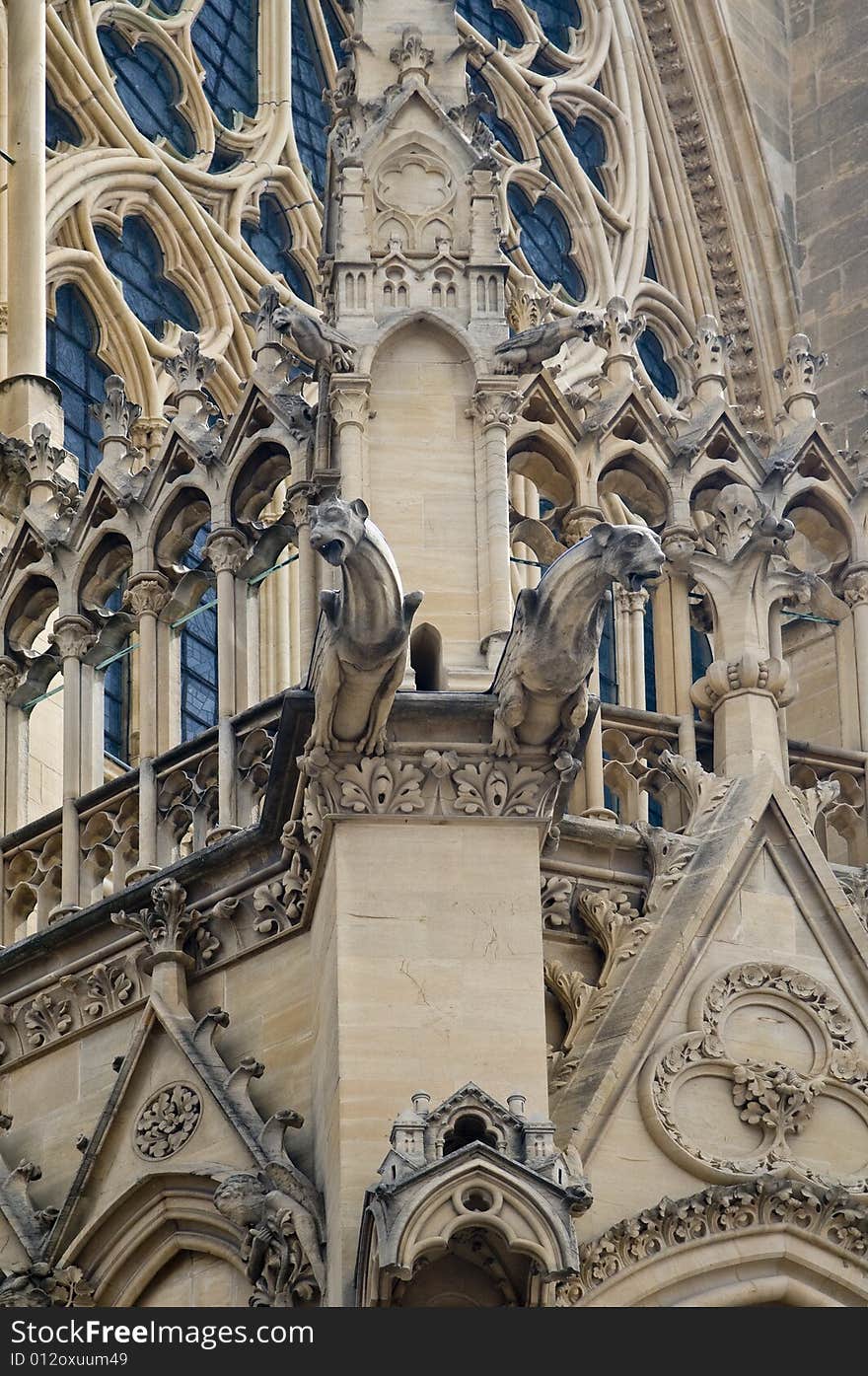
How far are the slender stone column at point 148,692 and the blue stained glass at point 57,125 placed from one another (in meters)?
6.06

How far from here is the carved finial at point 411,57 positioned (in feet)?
53.1

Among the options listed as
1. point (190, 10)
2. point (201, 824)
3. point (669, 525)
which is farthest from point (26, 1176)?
point (190, 10)

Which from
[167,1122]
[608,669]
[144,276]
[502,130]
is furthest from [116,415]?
[502,130]

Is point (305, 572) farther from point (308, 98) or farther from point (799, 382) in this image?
point (308, 98)

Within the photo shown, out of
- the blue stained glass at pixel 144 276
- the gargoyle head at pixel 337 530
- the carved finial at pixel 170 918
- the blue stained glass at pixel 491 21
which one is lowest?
the carved finial at pixel 170 918

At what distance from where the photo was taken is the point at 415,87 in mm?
16125

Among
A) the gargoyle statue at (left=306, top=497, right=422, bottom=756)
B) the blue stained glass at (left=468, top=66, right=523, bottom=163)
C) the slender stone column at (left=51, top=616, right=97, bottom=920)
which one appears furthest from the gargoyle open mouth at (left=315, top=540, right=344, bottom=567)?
the blue stained glass at (left=468, top=66, right=523, bottom=163)

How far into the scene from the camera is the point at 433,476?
1542cm

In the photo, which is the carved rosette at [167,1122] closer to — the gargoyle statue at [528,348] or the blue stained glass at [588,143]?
the gargoyle statue at [528,348]

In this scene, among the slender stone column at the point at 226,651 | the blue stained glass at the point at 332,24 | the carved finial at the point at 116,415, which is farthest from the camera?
the blue stained glass at the point at 332,24

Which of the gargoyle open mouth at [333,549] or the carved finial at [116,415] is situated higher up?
the carved finial at [116,415]

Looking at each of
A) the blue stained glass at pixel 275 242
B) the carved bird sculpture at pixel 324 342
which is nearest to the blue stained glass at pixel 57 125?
the blue stained glass at pixel 275 242

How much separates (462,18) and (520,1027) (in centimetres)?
1243

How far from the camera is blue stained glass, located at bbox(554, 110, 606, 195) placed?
26.0 m
